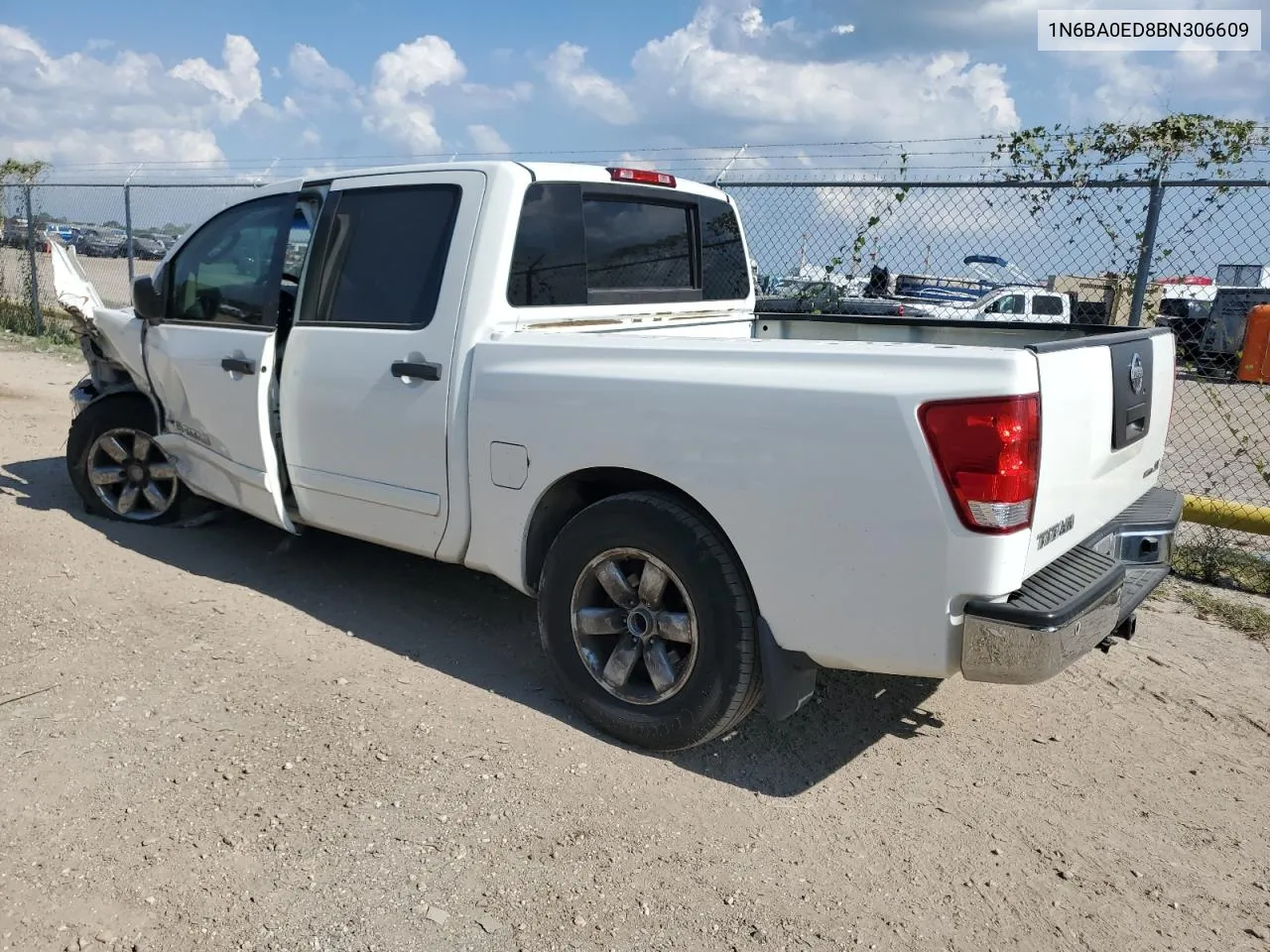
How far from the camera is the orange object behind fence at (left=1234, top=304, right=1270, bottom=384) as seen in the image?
5730 millimetres

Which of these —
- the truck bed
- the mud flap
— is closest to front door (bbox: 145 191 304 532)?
the truck bed

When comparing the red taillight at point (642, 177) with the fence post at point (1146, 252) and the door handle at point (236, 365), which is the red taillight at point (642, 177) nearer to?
the door handle at point (236, 365)

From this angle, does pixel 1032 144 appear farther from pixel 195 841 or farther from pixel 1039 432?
pixel 195 841

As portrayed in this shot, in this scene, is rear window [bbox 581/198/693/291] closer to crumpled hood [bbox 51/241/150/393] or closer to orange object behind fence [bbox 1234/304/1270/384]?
crumpled hood [bbox 51/241/150/393]

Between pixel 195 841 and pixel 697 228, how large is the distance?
3376mm

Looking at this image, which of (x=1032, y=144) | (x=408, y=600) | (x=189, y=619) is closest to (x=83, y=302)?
(x=189, y=619)

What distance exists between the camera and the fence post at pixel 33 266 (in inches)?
536

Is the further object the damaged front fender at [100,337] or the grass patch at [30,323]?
the grass patch at [30,323]

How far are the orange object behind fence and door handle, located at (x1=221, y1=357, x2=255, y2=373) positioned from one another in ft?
17.5

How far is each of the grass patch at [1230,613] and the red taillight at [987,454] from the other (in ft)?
9.43

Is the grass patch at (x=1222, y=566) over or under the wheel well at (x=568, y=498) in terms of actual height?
under

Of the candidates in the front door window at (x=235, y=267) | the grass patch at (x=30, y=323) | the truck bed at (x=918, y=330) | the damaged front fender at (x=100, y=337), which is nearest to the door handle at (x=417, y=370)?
the front door window at (x=235, y=267)

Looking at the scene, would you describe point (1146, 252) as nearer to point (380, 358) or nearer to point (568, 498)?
point (568, 498)

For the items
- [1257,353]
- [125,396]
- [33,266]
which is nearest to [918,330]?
[1257,353]
